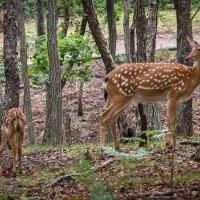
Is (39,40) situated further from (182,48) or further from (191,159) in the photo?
(191,159)

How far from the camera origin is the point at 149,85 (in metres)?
11.4

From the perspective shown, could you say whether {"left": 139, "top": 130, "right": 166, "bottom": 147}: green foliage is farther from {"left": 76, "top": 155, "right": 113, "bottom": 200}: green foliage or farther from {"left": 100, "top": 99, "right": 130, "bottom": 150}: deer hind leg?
{"left": 76, "top": 155, "right": 113, "bottom": 200}: green foliage

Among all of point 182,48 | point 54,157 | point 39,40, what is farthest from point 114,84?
point 39,40

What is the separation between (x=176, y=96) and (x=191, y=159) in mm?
2557

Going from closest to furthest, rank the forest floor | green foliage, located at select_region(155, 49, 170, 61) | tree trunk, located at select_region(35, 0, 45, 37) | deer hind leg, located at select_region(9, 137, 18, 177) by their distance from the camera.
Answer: the forest floor, deer hind leg, located at select_region(9, 137, 18, 177), tree trunk, located at select_region(35, 0, 45, 37), green foliage, located at select_region(155, 49, 170, 61)

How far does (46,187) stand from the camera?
8.26 meters

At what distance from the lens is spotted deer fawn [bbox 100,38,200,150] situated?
11172 millimetres

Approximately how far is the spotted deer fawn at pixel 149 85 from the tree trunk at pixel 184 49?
399 cm

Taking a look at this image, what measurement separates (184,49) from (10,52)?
17.8 feet

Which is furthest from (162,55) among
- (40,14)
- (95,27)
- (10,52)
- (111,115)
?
(111,115)

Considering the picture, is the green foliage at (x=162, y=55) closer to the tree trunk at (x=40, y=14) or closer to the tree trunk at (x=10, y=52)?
the tree trunk at (x=40, y=14)

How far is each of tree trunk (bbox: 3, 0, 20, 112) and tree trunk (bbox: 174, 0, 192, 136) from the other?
4.86 m

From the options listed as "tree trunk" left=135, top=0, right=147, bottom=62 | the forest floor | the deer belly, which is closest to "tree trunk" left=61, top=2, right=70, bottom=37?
"tree trunk" left=135, top=0, right=147, bottom=62

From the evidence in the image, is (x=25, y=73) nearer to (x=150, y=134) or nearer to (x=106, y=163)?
(x=150, y=134)
